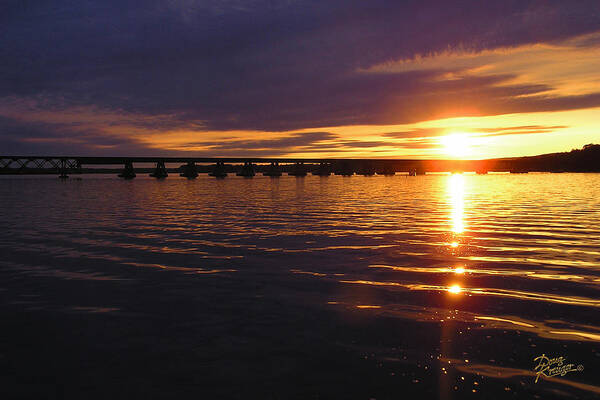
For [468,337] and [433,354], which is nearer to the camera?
[433,354]

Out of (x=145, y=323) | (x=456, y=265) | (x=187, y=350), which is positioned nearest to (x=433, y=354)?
(x=187, y=350)

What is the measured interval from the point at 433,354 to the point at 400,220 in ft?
67.0

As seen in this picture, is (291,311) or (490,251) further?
(490,251)

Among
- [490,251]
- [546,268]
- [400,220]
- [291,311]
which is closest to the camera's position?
[291,311]

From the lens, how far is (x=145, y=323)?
8500mm

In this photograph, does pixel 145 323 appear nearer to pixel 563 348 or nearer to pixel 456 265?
pixel 563 348

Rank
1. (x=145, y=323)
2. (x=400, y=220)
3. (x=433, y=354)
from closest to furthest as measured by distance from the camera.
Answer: (x=433, y=354) < (x=145, y=323) < (x=400, y=220)

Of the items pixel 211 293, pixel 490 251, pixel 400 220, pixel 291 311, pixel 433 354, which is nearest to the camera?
pixel 433 354

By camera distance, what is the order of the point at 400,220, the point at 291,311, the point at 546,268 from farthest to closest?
1. the point at 400,220
2. the point at 546,268
3. the point at 291,311

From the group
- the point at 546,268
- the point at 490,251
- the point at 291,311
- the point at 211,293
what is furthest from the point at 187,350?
the point at 490,251

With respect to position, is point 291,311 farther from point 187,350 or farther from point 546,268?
point 546,268

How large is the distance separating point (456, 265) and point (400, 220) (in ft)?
43.6

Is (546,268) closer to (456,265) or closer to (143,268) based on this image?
(456,265)

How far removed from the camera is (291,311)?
358 inches
